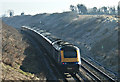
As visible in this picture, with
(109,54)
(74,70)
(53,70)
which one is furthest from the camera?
(109,54)

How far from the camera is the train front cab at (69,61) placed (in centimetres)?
1753

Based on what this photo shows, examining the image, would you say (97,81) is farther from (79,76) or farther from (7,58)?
(7,58)

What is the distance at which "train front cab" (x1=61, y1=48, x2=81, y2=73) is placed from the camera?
57.5 ft

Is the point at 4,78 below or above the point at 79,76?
above

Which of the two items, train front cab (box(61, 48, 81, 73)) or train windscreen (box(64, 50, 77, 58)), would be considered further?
train windscreen (box(64, 50, 77, 58))

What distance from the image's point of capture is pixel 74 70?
697 inches

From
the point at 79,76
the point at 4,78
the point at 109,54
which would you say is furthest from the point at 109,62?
the point at 4,78

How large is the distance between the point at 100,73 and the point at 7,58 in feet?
34.9

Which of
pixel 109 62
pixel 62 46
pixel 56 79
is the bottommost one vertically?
pixel 109 62

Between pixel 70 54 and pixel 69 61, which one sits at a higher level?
pixel 70 54

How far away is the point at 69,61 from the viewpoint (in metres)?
17.7

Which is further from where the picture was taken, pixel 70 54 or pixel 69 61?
pixel 70 54

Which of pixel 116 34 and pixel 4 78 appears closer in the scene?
pixel 4 78

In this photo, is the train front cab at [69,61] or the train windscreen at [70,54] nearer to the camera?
the train front cab at [69,61]
